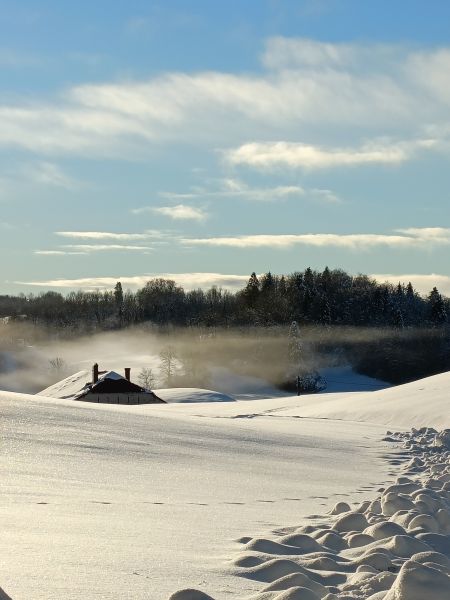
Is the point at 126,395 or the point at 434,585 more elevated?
the point at 434,585

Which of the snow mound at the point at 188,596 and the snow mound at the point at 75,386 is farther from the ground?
the snow mound at the point at 188,596

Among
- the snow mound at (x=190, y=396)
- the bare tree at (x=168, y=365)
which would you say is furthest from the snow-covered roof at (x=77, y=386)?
the bare tree at (x=168, y=365)

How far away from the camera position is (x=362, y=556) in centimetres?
398

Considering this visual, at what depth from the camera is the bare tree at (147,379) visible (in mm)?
86312

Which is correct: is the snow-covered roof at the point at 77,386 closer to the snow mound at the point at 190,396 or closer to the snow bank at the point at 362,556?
the snow mound at the point at 190,396

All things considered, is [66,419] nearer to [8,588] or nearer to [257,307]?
[8,588]

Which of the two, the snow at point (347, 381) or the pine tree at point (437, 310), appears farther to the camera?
the pine tree at point (437, 310)

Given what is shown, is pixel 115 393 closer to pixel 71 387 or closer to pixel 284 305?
pixel 71 387

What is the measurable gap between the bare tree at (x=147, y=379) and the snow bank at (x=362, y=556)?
80863mm

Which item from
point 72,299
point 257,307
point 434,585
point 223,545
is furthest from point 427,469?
point 72,299

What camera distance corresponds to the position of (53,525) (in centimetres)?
466

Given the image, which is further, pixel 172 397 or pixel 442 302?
pixel 442 302

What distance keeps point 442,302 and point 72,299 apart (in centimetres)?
6636

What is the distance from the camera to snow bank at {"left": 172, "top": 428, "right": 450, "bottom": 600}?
10.1 ft
